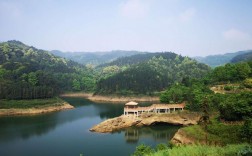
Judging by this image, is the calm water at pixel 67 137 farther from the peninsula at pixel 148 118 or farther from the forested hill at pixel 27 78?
the forested hill at pixel 27 78

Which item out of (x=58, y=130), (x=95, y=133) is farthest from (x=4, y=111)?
(x=95, y=133)

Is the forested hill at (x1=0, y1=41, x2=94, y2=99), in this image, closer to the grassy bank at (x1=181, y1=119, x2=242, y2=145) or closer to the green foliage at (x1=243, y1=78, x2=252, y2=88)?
the green foliage at (x1=243, y1=78, x2=252, y2=88)

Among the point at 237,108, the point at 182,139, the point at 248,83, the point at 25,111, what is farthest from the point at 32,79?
the point at 237,108

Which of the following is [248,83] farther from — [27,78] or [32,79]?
[27,78]

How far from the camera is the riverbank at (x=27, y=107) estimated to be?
65812mm

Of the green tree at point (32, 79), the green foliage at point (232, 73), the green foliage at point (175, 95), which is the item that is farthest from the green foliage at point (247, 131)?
the green tree at point (32, 79)

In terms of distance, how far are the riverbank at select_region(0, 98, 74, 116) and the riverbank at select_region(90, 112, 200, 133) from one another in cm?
2404

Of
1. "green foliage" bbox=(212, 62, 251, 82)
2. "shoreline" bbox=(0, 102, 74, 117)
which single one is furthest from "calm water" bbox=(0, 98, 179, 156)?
"green foliage" bbox=(212, 62, 251, 82)

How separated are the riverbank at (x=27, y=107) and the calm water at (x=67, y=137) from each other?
3867 millimetres

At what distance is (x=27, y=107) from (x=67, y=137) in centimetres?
2571

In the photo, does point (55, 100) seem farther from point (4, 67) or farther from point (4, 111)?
point (4, 67)

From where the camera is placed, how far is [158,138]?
143ft

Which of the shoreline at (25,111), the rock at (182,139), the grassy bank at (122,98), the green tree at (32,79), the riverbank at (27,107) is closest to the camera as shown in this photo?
the rock at (182,139)

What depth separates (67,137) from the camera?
46344 millimetres
